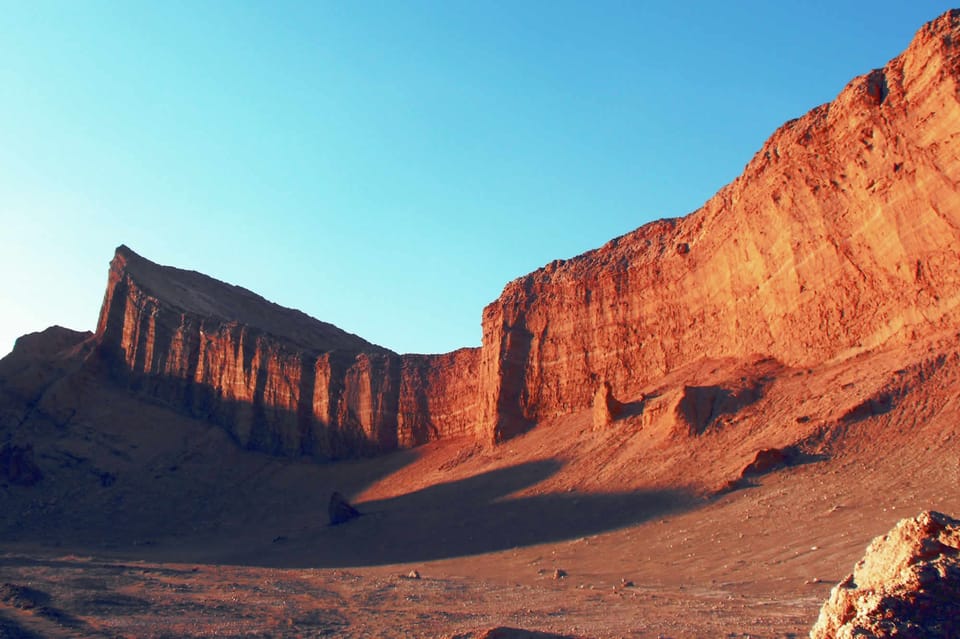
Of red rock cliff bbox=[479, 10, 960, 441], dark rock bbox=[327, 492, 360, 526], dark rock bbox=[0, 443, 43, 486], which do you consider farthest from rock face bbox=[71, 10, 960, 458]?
dark rock bbox=[0, 443, 43, 486]

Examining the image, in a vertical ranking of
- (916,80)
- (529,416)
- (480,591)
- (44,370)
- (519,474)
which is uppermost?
(916,80)

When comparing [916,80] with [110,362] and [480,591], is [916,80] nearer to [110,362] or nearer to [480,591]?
[480,591]

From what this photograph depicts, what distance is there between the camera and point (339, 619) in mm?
13727

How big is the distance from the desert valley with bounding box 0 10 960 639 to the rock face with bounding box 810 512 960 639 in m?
0.02

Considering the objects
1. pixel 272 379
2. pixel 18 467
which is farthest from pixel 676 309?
pixel 18 467

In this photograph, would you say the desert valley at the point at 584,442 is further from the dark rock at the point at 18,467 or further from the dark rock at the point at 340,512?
the dark rock at the point at 340,512

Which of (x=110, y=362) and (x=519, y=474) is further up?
(x=110, y=362)

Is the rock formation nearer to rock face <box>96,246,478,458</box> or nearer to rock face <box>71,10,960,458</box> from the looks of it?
rock face <box>71,10,960,458</box>

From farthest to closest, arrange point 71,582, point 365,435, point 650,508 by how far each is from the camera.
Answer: point 365,435 < point 650,508 < point 71,582

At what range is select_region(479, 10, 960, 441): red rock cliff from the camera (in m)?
22.8

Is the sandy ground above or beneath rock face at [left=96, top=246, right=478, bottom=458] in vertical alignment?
beneath

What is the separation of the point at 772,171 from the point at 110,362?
1638 inches

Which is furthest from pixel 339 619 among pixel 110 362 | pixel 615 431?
pixel 110 362

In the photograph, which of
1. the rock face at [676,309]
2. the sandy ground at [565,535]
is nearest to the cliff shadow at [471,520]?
the sandy ground at [565,535]
